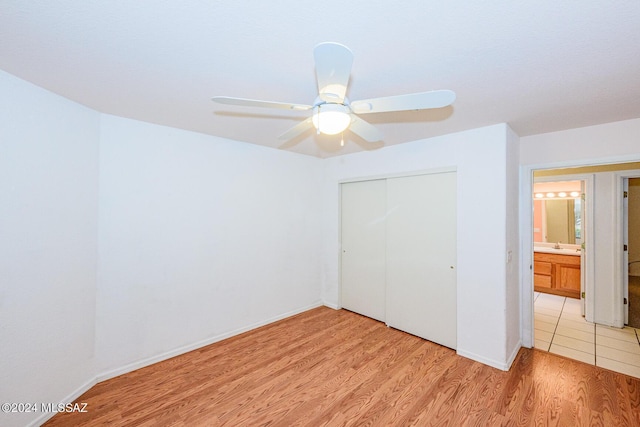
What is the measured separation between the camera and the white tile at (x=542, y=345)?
114 inches

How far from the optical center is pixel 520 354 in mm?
2775

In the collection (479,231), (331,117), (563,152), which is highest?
(563,152)

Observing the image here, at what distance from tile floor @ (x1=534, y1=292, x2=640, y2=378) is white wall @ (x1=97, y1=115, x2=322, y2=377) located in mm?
3079

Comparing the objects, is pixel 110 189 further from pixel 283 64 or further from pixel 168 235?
pixel 283 64

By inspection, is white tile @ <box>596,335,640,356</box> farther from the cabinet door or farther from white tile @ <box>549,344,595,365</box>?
the cabinet door

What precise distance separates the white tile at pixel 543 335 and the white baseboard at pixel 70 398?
14.9 feet

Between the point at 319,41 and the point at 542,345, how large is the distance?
377 centimetres

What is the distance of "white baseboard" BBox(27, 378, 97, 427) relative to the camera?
1.79 m

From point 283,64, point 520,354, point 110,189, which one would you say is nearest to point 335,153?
point 283,64

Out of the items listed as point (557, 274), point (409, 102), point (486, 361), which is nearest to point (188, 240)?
point (409, 102)

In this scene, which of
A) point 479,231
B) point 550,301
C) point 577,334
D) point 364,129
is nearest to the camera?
point 364,129

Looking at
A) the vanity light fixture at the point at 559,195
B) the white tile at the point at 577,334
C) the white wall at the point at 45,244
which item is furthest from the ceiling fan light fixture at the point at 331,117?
the vanity light fixture at the point at 559,195

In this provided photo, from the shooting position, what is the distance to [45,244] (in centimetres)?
187

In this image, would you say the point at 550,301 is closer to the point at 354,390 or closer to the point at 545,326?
the point at 545,326
